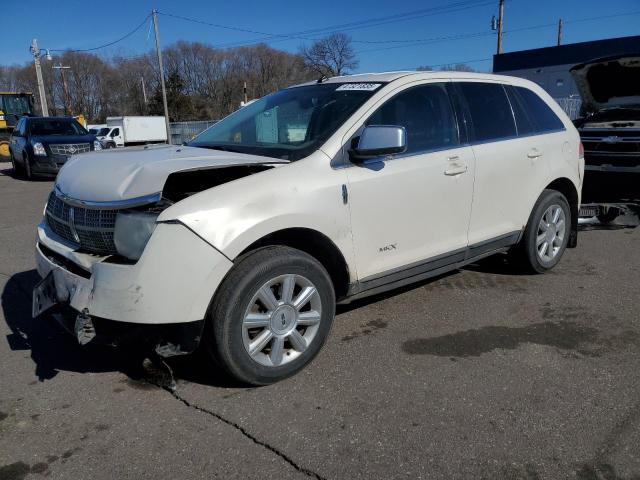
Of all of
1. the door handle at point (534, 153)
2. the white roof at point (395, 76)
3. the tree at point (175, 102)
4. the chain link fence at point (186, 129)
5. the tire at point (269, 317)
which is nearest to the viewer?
the tire at point (269, 317)

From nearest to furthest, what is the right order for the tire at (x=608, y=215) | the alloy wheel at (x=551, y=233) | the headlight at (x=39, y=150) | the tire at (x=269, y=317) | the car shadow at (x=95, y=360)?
1. the tire at (x=269, y=317)
2. the car shadow at (x=95, y=360)
3. the alloy wheel at (x=551, y=233)
4. the tire at (x=608, y=215)
5. the headlight at (x=39, y=150)

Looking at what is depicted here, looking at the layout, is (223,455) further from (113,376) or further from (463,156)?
(463,156)

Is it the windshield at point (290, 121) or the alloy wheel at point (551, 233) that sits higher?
the windshield at point (290, 121)

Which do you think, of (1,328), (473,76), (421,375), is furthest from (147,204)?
(473,76)

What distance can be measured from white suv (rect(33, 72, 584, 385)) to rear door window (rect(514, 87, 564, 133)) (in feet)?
0.82

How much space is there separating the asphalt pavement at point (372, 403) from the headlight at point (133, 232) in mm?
839

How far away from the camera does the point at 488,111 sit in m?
4.34

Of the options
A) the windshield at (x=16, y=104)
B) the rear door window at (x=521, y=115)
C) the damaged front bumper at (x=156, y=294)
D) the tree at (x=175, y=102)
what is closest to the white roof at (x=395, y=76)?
the rear door window at (x=521, y=115)

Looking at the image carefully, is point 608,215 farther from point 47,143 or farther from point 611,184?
point 47,143

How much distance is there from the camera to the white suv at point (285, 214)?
2.67m

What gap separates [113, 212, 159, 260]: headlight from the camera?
8.73 feet

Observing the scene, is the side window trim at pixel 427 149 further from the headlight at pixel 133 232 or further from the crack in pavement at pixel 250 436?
the crack in pavement at pixel 250 436

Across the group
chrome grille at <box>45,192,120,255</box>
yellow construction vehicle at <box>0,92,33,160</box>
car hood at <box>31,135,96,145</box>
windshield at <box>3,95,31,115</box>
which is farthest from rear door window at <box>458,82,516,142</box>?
windshield at <box>3,95,31,115</box>

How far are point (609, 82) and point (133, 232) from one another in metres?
7.42
